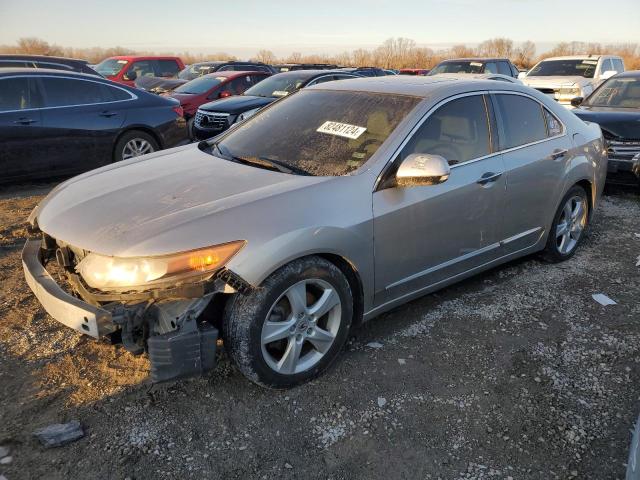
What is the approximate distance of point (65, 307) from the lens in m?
2.62

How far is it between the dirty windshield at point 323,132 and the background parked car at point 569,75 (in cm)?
1013

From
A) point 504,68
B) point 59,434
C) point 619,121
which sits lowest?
point 59,434

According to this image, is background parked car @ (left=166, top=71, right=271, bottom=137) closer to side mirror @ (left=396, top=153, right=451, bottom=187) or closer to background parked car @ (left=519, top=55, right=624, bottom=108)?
background parked car @ (left=519, top=55, right=624, bottom=108)

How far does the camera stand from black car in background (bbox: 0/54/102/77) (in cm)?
1038

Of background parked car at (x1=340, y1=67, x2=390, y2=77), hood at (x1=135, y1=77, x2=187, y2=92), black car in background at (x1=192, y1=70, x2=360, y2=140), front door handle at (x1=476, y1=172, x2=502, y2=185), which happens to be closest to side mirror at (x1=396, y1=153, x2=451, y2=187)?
front door handle at (x1=476, y1=172, x2=502, y2=185)

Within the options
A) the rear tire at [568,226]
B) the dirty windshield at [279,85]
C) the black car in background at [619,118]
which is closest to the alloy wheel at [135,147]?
the dirty windshield at [279,85]

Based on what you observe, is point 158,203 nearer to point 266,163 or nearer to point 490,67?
point 266,163

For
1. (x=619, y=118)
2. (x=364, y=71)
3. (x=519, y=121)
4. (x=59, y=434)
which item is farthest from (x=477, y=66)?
(x=59, y=434)

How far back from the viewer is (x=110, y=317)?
2473 millimetres

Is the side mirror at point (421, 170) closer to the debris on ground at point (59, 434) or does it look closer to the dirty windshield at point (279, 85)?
the debris on ground at point (59, 434)

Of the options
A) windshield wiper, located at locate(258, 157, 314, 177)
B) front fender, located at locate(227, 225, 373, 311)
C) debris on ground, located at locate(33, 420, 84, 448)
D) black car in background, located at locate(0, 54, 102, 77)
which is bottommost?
debris on ground, located at locate(33, 420, 84, 448)

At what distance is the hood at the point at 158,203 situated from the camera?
2590 millimetres

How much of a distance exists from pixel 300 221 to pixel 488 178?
1607 millimetres

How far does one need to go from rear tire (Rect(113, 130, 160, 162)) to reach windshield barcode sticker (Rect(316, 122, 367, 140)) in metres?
4.56
